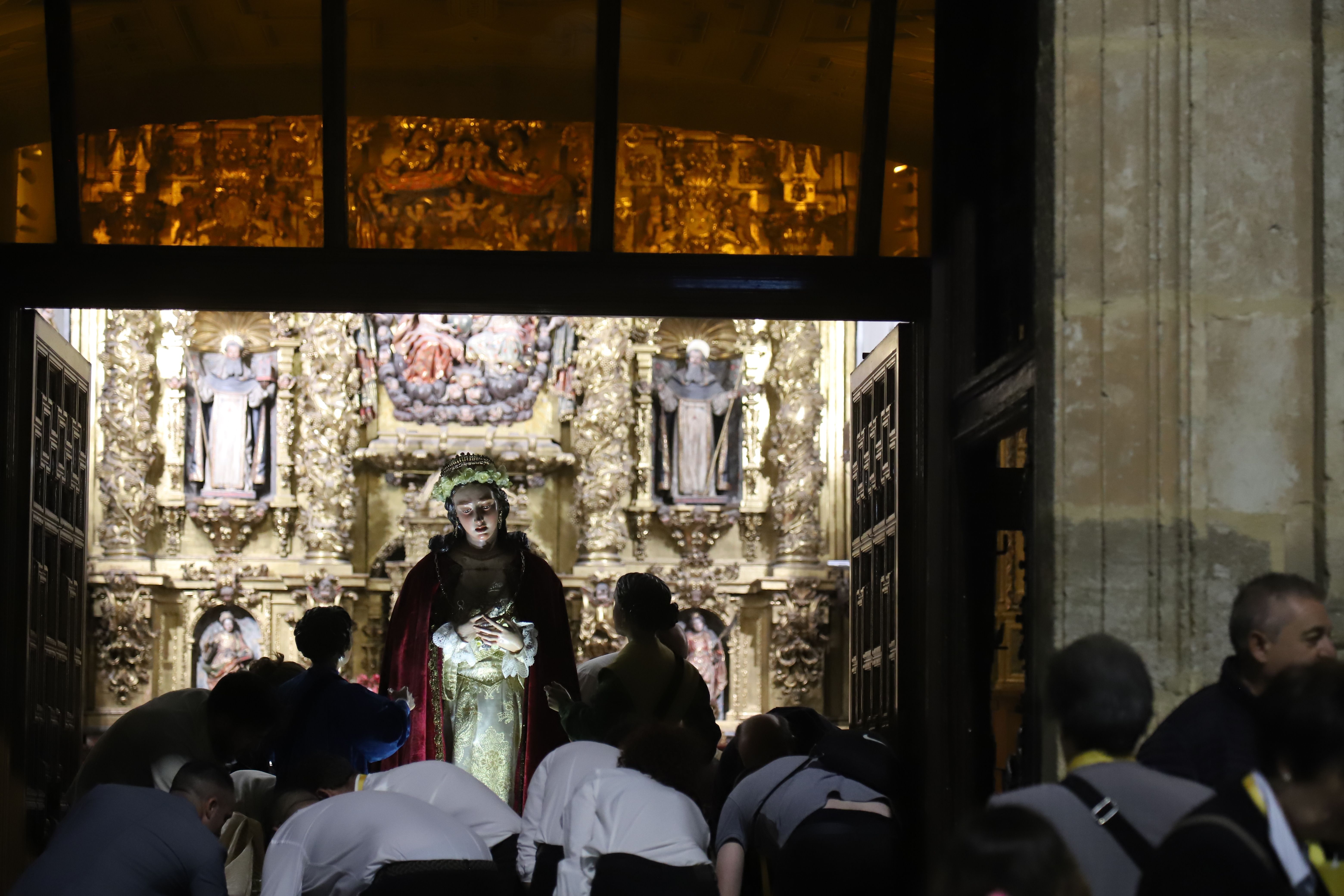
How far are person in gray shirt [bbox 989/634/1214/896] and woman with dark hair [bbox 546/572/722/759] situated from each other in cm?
416

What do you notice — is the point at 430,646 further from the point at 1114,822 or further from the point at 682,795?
the point at 1114,822

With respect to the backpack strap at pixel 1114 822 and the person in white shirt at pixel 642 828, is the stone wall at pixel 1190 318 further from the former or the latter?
the person in white shirt at pixel 642 828

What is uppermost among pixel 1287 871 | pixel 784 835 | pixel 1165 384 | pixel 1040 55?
pixel 1040 55

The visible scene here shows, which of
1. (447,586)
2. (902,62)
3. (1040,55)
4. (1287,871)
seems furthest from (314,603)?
(1287,871)

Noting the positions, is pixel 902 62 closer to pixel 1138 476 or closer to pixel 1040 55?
pixel 1040 55

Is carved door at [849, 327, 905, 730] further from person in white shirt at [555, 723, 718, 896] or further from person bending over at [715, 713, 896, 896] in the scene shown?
person in white shirt at [555, 723, 718, 896]

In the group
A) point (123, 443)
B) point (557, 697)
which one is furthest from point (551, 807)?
point (123, 443)

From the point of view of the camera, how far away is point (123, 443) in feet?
46.9

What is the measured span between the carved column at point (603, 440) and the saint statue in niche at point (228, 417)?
2.73 metres

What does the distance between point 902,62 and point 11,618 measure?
3.28 m

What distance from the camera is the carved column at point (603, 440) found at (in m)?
14.5

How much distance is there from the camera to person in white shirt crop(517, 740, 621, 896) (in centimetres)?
534

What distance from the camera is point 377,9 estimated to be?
206 inches

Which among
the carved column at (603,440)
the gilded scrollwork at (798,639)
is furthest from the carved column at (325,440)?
the gilded scrollwork at (798,639)
